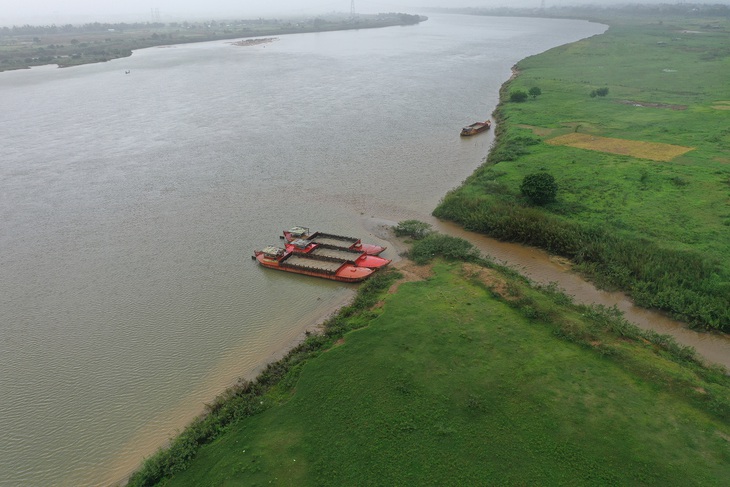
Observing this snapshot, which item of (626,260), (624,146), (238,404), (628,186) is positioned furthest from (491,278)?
(624,146)

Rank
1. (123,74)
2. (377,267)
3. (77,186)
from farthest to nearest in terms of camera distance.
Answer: (123,74) → (77,186) → (377,267)

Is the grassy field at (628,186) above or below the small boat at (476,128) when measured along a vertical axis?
below

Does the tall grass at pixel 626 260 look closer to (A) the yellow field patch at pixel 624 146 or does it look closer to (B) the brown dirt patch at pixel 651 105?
(A) the yellow field patch at pixel 624 146

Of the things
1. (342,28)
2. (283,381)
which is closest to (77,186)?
(283,381)

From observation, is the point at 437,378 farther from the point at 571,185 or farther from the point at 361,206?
the point at 571,185

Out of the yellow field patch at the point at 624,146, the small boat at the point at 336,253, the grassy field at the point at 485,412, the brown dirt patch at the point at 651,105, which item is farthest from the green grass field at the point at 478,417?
the brown dirt patch at the point at 651,105
